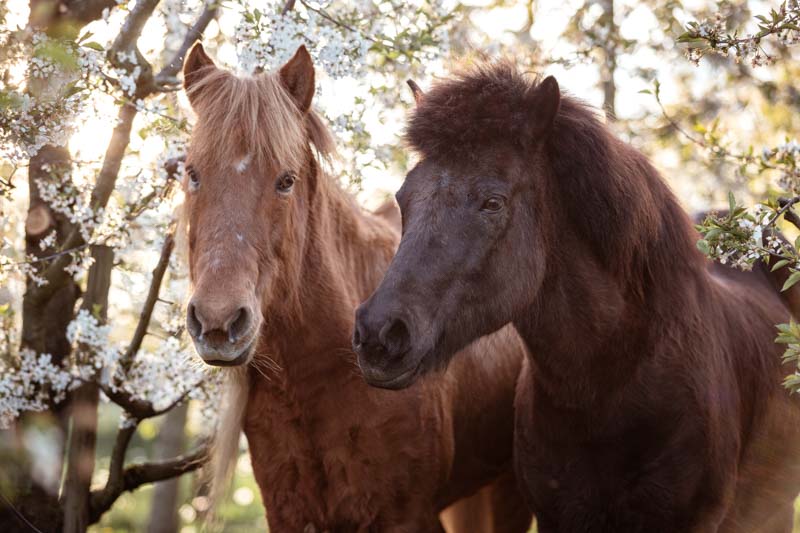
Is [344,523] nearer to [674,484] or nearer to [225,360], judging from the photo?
[225,360]

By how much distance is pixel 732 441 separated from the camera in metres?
3.82

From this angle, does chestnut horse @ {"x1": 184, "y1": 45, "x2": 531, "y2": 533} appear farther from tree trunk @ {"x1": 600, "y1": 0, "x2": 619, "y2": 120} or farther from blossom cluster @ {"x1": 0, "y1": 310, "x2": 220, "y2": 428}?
tree trunk @ {"x1": 600, "y1": 0, "x2": 619, "y2": 120}

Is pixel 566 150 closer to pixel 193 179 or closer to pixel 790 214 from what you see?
pixel 790 214

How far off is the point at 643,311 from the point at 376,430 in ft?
4.36

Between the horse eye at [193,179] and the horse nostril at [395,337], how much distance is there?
47.0 inches

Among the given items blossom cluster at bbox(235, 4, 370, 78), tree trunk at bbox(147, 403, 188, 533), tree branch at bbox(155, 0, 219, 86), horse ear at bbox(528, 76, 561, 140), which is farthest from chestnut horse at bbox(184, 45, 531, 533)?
tree trunk at bbox(147, 403, 188, 533)

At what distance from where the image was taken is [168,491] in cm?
895

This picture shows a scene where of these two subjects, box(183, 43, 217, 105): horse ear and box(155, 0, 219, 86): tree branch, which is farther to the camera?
box(155, 0, 219, 86): tree branch

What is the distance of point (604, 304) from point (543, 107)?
0.84 m

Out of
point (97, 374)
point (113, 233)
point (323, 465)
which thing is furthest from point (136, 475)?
point (323, 465)

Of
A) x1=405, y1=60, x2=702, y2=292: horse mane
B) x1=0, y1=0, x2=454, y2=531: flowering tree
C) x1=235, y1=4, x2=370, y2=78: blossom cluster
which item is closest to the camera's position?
x1=405, y1=60, x2=702, y2=292: horse mane

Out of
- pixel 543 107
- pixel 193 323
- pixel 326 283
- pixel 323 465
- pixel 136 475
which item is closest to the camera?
pixel 193 323

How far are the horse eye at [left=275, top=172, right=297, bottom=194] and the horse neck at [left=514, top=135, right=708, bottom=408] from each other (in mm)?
1144

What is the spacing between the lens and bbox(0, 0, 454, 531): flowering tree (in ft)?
15.5
